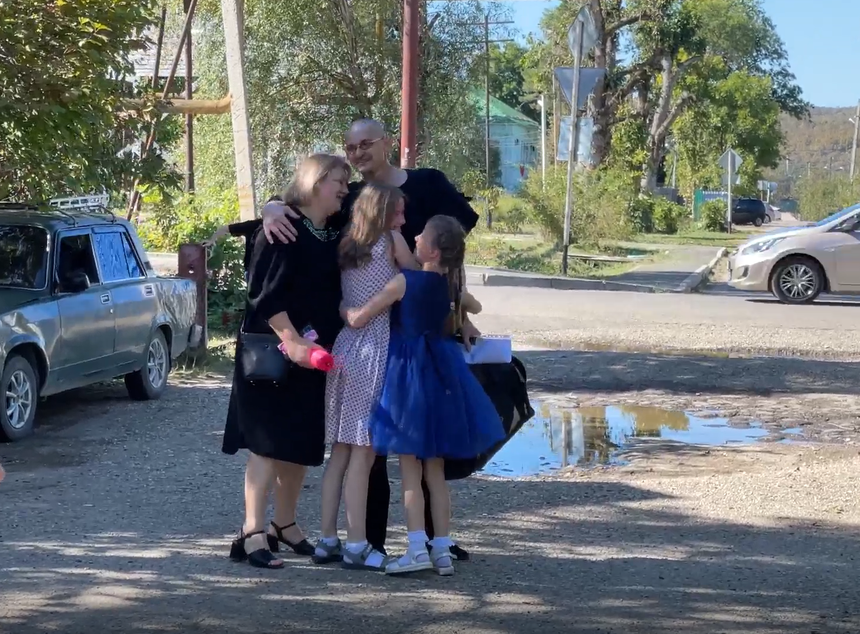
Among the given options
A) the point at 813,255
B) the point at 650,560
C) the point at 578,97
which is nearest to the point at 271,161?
the point at 578,97

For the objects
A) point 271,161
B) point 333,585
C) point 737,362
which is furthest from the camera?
point 271,161

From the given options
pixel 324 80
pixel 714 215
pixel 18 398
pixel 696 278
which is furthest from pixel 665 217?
pixel 18 398

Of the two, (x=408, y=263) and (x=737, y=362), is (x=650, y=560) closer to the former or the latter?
(x=408, y=263)

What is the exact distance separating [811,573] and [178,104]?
10285 millimetres

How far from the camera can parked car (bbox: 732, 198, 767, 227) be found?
71250 mm

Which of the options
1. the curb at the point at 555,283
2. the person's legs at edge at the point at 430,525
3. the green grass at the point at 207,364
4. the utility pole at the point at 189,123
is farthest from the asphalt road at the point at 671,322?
the person's legs at edge at the point at 430,525

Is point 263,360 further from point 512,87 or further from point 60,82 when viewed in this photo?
point 512,87

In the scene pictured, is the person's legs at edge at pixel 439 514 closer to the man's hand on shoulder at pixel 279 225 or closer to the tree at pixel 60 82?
the man's hand on shoulder at pixel 279 225

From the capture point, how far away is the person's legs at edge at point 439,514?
567 centimetres

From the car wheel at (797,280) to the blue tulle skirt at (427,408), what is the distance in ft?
52.4

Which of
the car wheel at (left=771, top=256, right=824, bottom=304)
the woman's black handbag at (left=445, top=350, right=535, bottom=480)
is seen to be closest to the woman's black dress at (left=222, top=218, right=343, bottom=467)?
the woman's black handbag at (left=445, top=350, right=535, bottom=480)

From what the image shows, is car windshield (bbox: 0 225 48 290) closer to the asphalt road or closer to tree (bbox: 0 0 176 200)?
tree (bbox: 0 0 176 200)

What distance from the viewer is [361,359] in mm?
5621

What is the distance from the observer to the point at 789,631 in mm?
4953
